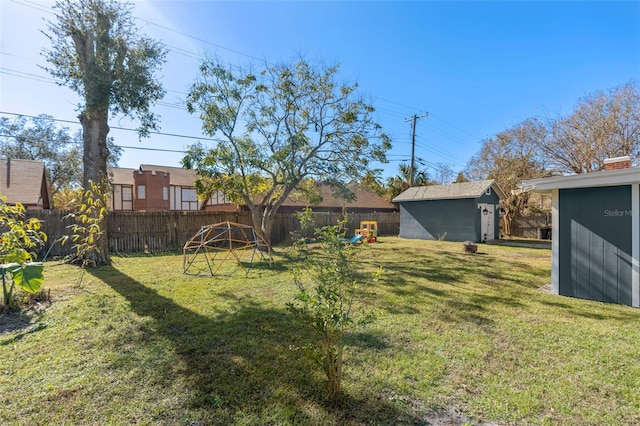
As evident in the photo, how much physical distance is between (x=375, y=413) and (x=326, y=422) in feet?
1.27

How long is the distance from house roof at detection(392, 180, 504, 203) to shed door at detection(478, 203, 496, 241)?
0.88 metres

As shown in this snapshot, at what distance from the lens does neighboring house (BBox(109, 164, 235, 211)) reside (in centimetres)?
2412

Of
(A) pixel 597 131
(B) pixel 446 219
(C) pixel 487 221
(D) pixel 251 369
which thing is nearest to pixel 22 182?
(D) pixel 251 369

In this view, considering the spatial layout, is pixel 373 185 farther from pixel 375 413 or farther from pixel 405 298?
pixel 375 413

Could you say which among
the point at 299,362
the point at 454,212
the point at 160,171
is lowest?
the point at 299,362

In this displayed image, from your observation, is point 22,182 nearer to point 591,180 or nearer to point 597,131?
point 591,180

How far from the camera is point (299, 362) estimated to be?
2.97m

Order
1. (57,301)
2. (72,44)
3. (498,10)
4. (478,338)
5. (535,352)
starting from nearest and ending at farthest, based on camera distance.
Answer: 1. (535,352)
2. (478,338)
3. (57,301)
4. (72,44)
5. (498,10)

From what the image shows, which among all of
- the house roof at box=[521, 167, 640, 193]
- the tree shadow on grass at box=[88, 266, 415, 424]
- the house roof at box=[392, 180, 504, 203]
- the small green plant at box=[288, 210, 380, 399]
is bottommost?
the tree shadow on grass at box=[88, 266, 415, 424]

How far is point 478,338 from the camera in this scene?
140 inches

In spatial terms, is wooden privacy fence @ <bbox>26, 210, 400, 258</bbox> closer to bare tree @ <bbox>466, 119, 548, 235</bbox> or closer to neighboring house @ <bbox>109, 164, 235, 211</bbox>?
neighboring house @ <bbox>109, 164, 235, 211</bbox>

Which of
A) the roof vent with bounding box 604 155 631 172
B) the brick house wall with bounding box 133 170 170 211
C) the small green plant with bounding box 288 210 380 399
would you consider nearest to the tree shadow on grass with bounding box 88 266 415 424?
the small green plant with bounding box 288 210 380 399

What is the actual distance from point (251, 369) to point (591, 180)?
6.14m

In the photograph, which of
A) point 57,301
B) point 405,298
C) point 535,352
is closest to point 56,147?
point 57,301
